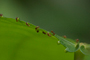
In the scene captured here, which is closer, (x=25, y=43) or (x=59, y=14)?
A: (x=25, y=43)

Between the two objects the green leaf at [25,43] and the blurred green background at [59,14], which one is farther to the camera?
the blurred green background at [59,14]

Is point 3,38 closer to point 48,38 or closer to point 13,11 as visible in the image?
point 48,38

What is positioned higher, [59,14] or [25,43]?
[59,14]

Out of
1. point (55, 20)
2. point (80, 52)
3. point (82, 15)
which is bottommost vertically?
point (80, 52)

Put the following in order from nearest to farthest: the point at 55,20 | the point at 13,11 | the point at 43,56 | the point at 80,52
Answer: the point at 80,52
the point at 43,56
the point at 13,11
the point at 55,20

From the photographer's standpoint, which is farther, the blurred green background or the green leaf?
the blurred green background

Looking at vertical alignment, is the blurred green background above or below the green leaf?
above

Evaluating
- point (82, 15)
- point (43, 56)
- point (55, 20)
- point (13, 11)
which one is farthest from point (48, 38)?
point (82, 15)

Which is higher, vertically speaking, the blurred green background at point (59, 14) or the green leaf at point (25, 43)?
the blurred green background at point (59, 14)
